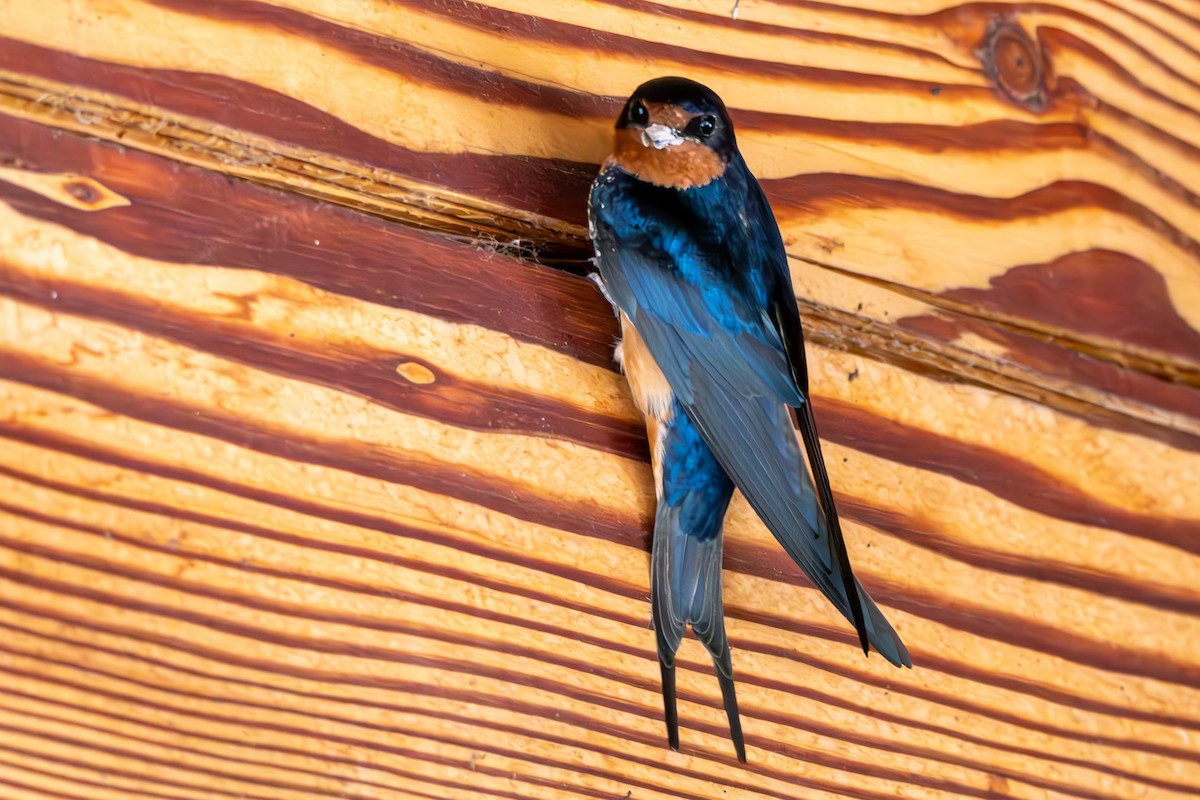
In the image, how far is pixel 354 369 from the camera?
1094 millimetres

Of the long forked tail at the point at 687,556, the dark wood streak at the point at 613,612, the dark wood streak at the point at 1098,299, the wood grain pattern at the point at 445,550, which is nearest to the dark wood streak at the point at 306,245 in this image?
the wood grain pattern at the point at 445,550

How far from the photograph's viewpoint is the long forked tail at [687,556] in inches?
43.5

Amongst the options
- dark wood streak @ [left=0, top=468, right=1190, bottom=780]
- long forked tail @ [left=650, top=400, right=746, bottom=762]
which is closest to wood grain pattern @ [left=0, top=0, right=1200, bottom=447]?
long forked tail @ [left=650, top=400, right=746, bottom=762]

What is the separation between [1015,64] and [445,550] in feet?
2.83

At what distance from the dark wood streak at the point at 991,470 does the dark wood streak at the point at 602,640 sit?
26cm

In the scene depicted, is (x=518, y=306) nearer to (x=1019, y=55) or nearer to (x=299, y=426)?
(x=299, y=426)

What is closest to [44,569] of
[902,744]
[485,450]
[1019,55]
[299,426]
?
[299,426]

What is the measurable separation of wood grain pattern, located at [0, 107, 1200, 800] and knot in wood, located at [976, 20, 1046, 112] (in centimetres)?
36

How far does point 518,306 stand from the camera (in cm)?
113

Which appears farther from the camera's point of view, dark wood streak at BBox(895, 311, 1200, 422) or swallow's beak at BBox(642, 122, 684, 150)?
dark wood streak at BBox(895, 311, 1200, 422)

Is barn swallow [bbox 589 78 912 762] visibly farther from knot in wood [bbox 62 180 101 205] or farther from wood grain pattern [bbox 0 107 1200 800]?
knot in wood [bbox 62 180 101 205]

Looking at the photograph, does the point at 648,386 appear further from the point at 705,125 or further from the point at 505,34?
the point at 505,34

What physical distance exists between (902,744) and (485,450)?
0.58 meters

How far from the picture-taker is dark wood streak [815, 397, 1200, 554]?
1.21m
